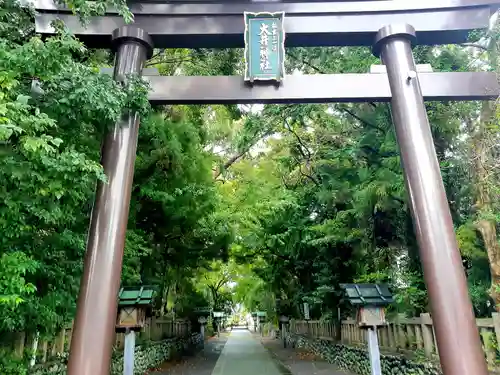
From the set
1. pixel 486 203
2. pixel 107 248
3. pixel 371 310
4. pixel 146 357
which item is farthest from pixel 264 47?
pixel 146 357

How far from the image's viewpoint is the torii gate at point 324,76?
4.90 meters

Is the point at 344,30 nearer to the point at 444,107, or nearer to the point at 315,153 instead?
the point at 444,107

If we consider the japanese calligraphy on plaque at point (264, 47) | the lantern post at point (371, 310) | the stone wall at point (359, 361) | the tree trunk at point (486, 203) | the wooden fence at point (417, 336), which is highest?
the japanese calligraphy on plaque at point (264, 47)

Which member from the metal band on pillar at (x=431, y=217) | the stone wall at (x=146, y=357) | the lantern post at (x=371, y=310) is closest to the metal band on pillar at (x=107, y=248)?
the stone wall at (x=146, y=357)

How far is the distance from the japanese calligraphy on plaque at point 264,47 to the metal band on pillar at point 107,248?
1676 millimetres

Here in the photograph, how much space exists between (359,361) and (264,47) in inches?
372

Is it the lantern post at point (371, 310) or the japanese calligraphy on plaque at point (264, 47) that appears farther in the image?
the lantern post at point (371, 310)

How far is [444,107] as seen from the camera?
26.6ft

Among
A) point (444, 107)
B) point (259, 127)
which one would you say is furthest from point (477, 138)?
point (259, 127)

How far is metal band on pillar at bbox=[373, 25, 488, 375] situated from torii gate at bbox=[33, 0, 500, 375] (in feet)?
0.05

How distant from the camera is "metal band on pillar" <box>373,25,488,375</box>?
4270 millimetres

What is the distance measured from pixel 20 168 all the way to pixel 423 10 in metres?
6.00

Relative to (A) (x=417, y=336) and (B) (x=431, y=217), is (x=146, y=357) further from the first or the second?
(B) (x=431, y=217)

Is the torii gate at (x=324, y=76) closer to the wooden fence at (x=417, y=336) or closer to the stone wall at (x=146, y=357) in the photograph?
the wooden fence at (x=417, y=336)
